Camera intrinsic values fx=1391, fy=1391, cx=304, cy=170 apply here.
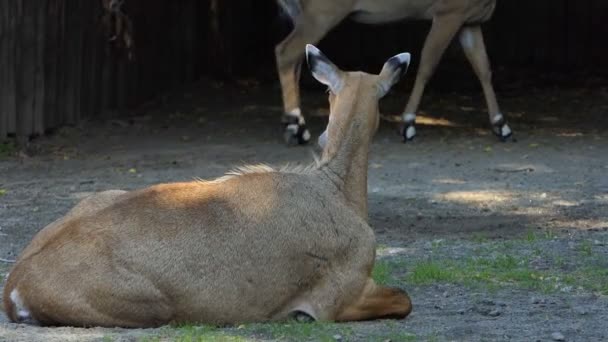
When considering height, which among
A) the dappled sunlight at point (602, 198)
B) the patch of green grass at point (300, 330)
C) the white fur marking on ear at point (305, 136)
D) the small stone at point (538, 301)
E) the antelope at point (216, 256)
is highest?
the antelope at point (216, 256)

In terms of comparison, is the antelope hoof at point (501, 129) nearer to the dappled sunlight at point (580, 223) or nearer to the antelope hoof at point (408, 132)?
the antelope hoof at point (408, 132)

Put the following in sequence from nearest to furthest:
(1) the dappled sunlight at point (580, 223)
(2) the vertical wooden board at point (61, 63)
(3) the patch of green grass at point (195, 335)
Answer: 1. (3) the patch of green grass at point (195, 335)
2. (1) the dappled sunlight at point (580, 223)
3. (2) the vertical wooden board at point (61, 63)

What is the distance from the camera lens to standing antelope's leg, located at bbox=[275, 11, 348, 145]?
1406 centimetres

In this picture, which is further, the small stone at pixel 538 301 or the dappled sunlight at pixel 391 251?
the dappled sunlight at pixel 391 251

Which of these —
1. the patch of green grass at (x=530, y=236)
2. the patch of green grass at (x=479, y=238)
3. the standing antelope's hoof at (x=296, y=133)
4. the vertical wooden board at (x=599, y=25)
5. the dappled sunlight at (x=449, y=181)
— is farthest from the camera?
the vertical wooden board at (x=599, y=25)

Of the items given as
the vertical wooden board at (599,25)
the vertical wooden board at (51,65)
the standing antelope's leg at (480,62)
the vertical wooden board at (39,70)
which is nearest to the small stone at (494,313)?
the standing antelope's leg at (480,62)

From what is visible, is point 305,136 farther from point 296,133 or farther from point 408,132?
point 408,132

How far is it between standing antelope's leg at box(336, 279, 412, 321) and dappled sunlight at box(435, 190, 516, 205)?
14.2 feet

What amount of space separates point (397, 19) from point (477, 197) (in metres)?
3.99

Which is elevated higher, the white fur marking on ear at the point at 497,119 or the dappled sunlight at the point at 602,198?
the dappled sunlight at the point at 602,198

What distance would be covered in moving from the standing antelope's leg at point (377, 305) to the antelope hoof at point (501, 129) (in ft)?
25.6

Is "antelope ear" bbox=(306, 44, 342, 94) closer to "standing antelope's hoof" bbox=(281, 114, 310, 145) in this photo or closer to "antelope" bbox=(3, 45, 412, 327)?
"antelope" bbox=(3, 45, 412, 327)

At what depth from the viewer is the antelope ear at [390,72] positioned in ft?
22.7

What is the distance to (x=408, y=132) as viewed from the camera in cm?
1412
